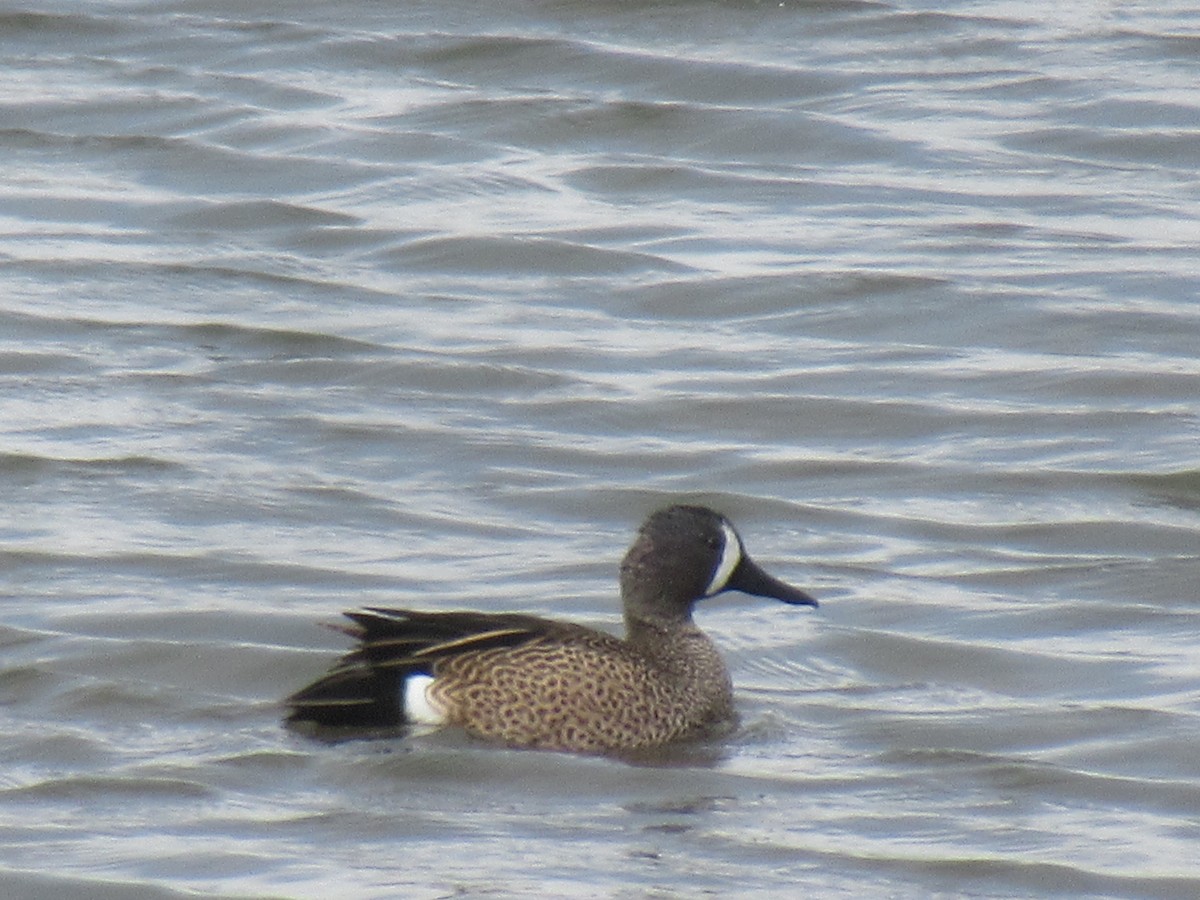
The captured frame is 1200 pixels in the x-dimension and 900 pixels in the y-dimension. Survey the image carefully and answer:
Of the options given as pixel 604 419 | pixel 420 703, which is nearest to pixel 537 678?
pixel 420 703

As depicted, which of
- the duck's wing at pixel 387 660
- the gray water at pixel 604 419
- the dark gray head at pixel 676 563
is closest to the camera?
the gray water at pixel 604 419

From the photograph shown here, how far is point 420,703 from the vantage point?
7133mm

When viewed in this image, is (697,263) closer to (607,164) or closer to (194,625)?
(607,164)

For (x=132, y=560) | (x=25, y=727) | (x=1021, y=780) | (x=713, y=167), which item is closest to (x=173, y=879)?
(x=25, y=727)

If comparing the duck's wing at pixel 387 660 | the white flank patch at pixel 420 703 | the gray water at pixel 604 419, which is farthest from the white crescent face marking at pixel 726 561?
the white flank patch at pixel 420 703

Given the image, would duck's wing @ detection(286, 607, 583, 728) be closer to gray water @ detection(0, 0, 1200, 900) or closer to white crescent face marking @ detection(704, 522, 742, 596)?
gray water @ detection(0, 0, 1200, 900)

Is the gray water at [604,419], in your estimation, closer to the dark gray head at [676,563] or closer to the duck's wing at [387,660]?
the duck's wing at [387,660]

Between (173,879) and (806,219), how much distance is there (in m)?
7.61

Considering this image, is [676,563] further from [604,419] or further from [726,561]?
[604,419]

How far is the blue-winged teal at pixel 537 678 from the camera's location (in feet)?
23.2

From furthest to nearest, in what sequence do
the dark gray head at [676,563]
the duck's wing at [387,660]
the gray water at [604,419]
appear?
the dark gray head at [676,563], the duck's wing at [387,660], the gray water at [604,419]

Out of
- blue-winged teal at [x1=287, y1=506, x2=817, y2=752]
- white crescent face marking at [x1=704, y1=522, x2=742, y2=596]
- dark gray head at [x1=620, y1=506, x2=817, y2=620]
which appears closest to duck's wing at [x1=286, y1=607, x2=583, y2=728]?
blue-winged teal at [x1=287, y1=506, x2=817, y2=752]

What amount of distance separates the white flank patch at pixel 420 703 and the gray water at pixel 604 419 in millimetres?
61

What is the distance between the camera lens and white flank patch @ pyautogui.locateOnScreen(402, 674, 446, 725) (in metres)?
7.11
